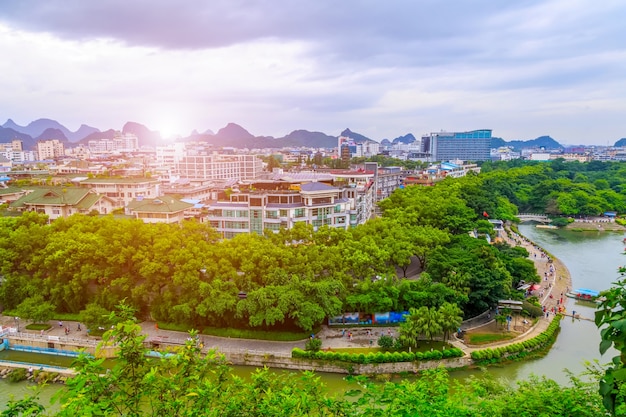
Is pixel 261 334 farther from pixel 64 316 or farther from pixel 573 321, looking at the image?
pixel 573 321

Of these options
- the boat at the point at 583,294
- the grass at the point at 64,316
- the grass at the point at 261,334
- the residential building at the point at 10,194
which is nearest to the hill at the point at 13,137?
the residential building at the point at 10,194

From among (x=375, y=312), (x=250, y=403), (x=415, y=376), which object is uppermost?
(x=250, y=403)

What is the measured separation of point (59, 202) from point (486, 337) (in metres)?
26.0

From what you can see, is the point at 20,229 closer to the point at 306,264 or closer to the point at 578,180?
the point at 306,264

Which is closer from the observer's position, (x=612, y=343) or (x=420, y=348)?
(x=612, y=343)

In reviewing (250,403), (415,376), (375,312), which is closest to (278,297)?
(375,312)

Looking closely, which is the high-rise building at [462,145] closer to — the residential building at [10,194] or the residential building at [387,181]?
the residential building at [387,181]

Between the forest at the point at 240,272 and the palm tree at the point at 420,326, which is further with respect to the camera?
the forest at the point at 240,272

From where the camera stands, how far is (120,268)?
16.8 m

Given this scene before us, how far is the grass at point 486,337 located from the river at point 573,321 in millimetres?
1141

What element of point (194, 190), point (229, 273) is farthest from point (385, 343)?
point (194, 190)

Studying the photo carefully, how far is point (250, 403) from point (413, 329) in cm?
966

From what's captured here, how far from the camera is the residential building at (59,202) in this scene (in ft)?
88.5

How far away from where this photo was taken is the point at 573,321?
1848cm
